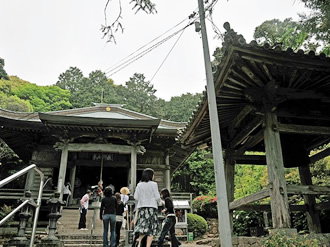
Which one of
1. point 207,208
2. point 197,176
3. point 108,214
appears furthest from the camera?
point 197,176

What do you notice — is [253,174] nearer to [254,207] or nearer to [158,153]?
[158,153]

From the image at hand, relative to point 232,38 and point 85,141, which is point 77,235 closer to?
point 85,141

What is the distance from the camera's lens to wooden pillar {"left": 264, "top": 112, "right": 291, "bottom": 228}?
4.73 m

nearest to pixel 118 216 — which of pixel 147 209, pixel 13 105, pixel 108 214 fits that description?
pixel 108 214

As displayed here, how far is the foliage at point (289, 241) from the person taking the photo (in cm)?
419

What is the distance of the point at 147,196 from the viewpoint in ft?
17.9

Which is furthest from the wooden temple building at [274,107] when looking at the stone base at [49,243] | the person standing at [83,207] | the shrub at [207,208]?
the shrub at [207,208]

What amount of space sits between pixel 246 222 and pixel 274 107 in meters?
6.86

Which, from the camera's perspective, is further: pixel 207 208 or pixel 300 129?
pixel 207 208

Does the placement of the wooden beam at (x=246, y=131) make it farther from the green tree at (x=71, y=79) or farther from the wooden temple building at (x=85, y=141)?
the green tree at (x=71, y=79)

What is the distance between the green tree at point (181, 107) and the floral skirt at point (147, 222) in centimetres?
3563

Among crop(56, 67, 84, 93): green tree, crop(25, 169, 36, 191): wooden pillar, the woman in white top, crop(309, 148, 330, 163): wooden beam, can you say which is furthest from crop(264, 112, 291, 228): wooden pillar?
crop(56, 67, 84, 93): green tree

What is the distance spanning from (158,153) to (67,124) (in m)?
5.34

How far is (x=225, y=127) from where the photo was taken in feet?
25.0
